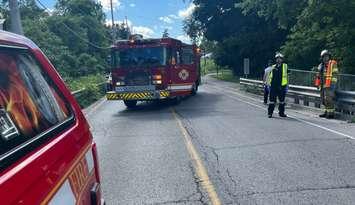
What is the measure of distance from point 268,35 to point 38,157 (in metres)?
47.9

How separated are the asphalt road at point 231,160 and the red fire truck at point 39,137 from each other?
327 cm

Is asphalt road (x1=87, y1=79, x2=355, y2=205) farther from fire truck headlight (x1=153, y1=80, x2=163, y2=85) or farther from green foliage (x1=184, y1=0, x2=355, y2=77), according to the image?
green foliage (x1=184, y1=0, x2=355, y2=77)

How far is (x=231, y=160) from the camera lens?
29.1ft

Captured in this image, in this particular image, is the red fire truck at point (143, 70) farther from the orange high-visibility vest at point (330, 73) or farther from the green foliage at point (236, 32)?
the green foliage at point (236, 32)

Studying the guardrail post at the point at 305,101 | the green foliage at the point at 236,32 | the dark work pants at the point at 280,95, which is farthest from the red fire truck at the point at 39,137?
the green foliage at the point at 236,32

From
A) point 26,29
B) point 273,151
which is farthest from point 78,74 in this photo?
point 273,151

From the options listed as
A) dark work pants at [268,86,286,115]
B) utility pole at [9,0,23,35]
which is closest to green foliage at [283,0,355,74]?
dark work pants at [268,86,286,115]

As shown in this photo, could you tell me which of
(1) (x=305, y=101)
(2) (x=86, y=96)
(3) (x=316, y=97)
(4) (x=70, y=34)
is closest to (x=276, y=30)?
(2) (x=86, y=96)

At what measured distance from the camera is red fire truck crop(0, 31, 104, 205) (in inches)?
81.5

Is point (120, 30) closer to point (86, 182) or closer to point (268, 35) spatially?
point (268, 35)

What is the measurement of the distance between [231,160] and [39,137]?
21.4 feet

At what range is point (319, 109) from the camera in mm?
17172

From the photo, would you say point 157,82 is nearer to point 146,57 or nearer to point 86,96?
point 146,57

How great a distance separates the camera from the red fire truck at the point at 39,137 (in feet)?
6.79
